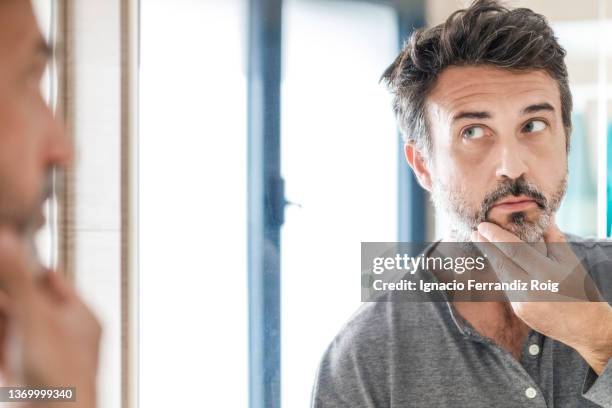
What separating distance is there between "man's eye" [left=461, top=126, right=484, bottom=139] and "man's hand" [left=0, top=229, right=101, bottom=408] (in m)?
0.71

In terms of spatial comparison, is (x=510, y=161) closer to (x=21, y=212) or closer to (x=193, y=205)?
(x=193, y=205)

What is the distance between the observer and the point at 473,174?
907 millimetres

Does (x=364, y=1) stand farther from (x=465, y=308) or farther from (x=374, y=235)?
(x=465, y=308)

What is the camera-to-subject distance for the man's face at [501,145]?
0.89 metres

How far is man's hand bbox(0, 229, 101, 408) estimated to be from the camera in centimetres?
26

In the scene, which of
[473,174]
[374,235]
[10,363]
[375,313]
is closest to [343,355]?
[375,313]

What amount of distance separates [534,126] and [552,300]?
0.81ft

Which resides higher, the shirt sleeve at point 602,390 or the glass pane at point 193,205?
the glass pane at point 193,205

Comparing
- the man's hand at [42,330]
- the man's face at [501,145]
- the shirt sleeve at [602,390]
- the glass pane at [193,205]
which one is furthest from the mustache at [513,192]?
the man's hand at [42,330]

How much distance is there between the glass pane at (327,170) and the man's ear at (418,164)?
0.07ft

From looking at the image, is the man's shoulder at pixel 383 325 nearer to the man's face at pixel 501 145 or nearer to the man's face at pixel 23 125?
the man's face at pixel 501 145

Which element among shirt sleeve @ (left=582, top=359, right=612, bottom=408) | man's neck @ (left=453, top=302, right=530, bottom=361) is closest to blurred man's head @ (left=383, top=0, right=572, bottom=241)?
man's neck @ (left=453, top=302, right=530, bottom=361)

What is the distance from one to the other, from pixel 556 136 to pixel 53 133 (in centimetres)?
78

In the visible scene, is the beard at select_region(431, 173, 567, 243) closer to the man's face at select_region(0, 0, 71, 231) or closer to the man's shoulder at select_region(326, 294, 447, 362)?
the man's shoulder at select_region(326, 294, 447, 362)
